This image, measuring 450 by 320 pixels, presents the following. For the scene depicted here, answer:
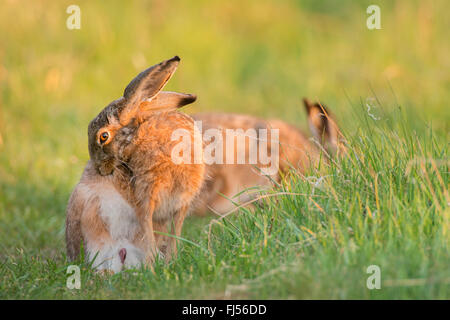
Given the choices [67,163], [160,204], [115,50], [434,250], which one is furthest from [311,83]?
[434,250]

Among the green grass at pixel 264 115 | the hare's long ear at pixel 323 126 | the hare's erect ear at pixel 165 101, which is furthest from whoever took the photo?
the hare's long ear at pixel 323 126

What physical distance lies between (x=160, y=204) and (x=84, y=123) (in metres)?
4.40

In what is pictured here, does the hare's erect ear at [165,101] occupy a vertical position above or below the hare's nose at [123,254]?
above

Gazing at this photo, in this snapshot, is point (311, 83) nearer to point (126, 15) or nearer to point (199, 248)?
point (126, 15)

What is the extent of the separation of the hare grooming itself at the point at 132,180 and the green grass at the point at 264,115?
0.86ft

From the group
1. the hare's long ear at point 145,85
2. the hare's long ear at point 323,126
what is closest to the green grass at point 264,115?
the hare's long ear at point 323,126

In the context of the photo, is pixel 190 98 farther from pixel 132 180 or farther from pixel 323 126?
pixel 323 126

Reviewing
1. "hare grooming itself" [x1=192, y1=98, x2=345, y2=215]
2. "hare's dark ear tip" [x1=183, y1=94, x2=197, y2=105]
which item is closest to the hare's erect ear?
"hare's dark ear tip" [x1=183, y1=94, x2=197, y2=105]

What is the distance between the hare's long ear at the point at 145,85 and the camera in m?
4.50

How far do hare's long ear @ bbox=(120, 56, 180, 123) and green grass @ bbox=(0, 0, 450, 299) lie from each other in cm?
95

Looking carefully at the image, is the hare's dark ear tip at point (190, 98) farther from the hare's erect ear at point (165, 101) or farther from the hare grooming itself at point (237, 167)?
the hare grooming itself at point (237, 167)

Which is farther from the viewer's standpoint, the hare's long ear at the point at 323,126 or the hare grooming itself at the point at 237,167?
the hare grooming itself at the point at 237,167

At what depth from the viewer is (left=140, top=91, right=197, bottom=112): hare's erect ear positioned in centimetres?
464
